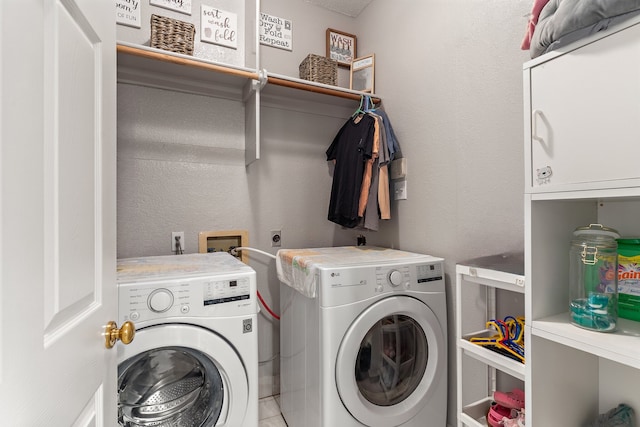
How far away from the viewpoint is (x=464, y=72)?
1497 mm

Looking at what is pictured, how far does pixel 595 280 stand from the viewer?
2.64 ft

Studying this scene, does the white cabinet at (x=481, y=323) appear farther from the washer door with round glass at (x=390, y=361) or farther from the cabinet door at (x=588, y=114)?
the cabinet door at (x=588, y=114)

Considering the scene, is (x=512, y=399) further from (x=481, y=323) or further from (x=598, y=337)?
(x=598, y=337)

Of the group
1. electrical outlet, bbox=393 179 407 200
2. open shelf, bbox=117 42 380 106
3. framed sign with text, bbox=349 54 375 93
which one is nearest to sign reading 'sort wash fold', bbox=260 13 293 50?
open shelf, bbox=117 42 380 106

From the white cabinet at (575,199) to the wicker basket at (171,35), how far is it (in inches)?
61.4

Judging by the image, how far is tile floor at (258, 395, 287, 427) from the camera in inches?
67.5

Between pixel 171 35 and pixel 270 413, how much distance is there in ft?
7.06

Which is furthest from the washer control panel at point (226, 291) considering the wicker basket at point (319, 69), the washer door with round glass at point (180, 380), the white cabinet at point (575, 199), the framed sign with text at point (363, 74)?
the framed sign with text at point (363, 74)

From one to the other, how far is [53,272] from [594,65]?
115 cm

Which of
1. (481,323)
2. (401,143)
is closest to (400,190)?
(401,143)

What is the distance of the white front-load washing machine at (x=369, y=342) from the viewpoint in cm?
126

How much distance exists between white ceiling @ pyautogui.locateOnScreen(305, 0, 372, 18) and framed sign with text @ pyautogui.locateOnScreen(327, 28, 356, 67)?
16 cm

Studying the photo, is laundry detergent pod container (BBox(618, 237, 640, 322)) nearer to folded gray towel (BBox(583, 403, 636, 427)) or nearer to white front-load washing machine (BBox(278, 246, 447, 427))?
folded gray towel (BBox(583, 403, 636, 427))

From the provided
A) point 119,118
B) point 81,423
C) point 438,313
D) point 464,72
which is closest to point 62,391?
point 81,423
